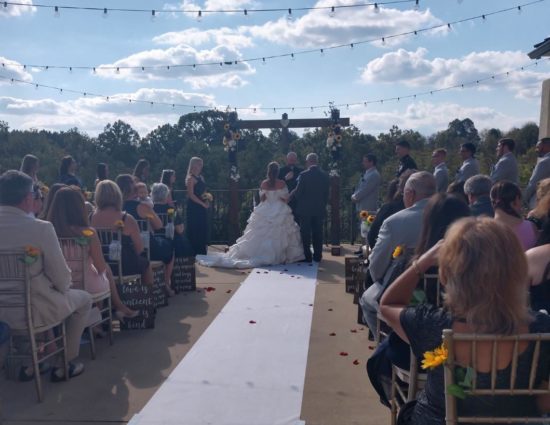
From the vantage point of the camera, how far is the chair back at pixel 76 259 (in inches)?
199

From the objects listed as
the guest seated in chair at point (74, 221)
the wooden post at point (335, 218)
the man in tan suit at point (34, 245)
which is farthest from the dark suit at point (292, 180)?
the man in tan suit at point (34, 245)

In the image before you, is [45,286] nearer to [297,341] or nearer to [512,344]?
[297,341]

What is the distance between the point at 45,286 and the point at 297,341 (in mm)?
2338

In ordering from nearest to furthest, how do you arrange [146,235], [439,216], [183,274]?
[439,216] < [146,235] < [183,274]

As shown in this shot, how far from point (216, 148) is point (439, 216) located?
3004 cm

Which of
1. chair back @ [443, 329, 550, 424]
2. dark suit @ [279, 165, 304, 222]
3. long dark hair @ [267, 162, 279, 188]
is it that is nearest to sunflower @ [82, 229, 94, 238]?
chair back @ [443, 329, 550, 424]

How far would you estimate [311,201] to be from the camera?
9680 mm

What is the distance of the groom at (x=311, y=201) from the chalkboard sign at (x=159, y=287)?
11.0ft

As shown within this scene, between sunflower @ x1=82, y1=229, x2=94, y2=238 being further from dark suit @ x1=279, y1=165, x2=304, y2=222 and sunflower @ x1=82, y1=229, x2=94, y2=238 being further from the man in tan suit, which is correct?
dark suit @ x1=279, y1=165, x2=304, y2=222

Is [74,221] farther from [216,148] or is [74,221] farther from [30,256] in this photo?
[216,148]

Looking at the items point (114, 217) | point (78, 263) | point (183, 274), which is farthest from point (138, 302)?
point (183, 274)

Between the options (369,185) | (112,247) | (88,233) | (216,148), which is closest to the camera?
(88,233)

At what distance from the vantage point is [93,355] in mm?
5086

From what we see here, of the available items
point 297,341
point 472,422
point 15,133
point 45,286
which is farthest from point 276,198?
point 15,133
